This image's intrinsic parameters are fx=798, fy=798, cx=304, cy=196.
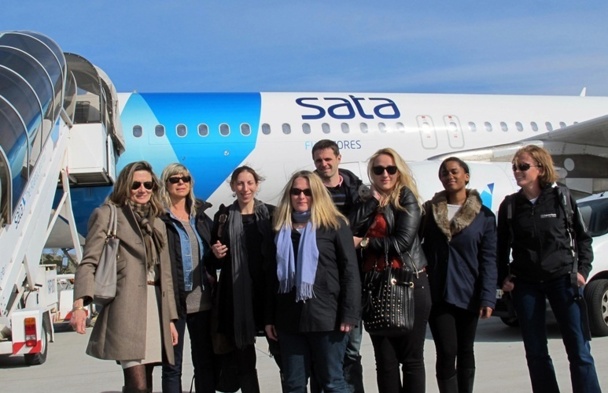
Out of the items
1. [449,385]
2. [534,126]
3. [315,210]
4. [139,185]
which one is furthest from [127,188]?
[534,126]

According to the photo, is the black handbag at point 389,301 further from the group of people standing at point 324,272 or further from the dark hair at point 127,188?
the dark hair at point 127,188

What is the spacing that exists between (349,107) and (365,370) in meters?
9.53

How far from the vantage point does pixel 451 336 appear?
5.11 m

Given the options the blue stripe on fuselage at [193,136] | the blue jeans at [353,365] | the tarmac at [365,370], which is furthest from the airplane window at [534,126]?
the blue jeans at [353,365]

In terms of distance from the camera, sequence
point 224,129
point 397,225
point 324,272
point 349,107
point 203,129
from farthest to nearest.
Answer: point 349,107
point 224,129
point 203,129
point 397,225
point 324,272

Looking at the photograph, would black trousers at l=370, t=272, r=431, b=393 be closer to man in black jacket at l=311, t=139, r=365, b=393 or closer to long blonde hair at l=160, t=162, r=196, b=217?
man in black jacket at l=311, t=139, r=365, b=393

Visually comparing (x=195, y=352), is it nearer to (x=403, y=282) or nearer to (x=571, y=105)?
(x=403, y=282)

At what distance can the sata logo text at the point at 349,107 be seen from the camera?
15688 mm

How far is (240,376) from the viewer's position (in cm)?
515

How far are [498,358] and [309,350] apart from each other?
10.4 ft

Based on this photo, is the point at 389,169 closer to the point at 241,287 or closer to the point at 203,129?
the point at 241,287

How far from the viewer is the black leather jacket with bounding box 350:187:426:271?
4.78m

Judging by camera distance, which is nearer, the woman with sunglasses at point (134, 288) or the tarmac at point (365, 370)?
the woman with sunglasses at point (134, 288)

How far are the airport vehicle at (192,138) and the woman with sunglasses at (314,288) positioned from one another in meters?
2.48
